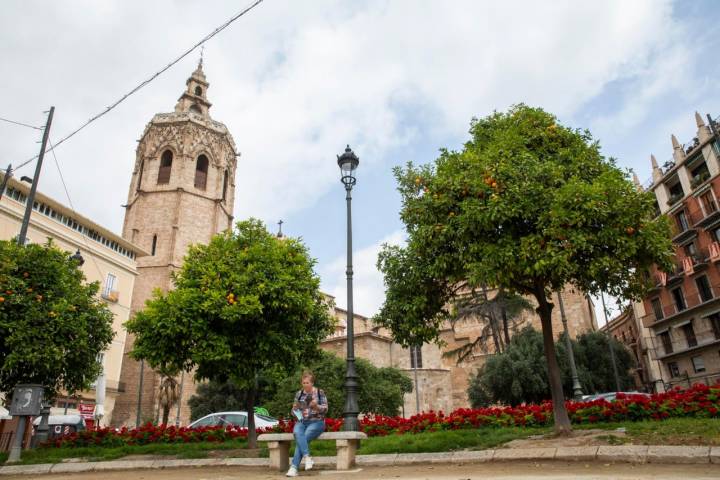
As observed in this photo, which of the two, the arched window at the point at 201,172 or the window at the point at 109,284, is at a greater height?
the arched window at the point at 201,172

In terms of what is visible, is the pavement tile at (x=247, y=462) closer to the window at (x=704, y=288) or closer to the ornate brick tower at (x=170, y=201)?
the window at (x=704, y=288)

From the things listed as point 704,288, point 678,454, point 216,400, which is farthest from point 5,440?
point 704,288

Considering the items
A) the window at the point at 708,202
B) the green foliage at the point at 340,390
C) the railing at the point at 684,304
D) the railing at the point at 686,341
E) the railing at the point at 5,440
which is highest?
the window at the point at 708,202

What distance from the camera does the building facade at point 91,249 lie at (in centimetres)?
2766

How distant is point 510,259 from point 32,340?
10.8 meters

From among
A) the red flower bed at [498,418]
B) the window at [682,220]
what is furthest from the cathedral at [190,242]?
the red flower bed at [498,418]

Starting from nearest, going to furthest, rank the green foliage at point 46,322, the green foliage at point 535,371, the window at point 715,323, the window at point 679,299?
the green foliage at point 46,322
the green foliage at point 535,371
the window at point 715,323
the window at point 679,299

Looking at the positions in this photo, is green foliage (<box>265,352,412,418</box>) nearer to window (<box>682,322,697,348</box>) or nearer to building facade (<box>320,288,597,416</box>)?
building facade (<box>320,288,597,416</box>)

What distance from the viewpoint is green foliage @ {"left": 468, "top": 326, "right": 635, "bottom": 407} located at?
A: 88.0ft

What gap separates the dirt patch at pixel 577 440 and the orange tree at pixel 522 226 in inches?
14.4

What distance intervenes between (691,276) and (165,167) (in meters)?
42.6

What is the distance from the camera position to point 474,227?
948 cm

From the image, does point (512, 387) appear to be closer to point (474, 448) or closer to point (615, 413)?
point (615, 413)

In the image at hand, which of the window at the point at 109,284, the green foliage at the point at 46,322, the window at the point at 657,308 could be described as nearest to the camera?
the green foliage at the point at 46,322
